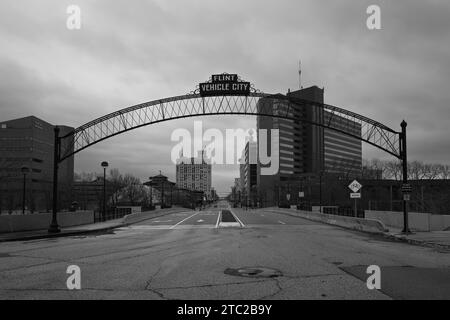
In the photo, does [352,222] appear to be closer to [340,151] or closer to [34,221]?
[34,221]

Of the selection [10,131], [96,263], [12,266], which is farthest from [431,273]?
[10,131]

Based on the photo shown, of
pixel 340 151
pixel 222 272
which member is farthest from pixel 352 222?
pixel 340 151

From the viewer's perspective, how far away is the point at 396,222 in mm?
30922

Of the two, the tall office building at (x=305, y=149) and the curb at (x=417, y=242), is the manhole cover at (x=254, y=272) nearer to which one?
the curb at (x=417, y=242)

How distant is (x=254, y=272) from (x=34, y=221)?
21054 millimetres

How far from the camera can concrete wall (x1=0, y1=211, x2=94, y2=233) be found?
86.5ft

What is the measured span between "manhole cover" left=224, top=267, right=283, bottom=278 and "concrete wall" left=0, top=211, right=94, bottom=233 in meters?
18.8

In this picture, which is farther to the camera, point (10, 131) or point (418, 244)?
point (10, 131)

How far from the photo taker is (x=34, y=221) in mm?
28625

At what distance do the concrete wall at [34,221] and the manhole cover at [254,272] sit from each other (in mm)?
18793

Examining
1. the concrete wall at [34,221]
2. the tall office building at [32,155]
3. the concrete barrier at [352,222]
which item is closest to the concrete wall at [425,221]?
the concrete barrier at [352,222]

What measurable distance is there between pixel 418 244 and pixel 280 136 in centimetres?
15387
